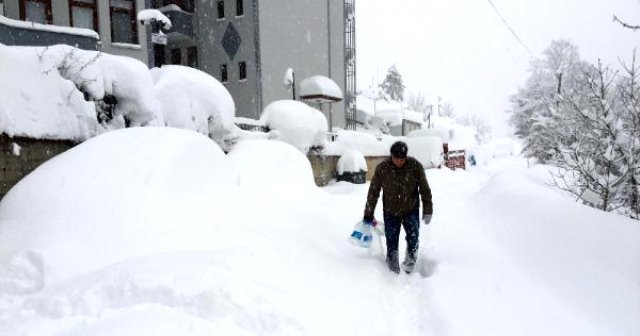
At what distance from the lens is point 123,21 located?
14.0m

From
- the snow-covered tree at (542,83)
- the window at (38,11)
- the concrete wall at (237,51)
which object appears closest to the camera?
the window at (38,11)

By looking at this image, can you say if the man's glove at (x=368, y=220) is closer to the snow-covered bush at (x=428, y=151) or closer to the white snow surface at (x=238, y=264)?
the white snow surface at (x=238, y=264)

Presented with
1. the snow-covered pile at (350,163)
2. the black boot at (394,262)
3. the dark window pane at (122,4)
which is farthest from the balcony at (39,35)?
the snow-covered pile at (350,163)

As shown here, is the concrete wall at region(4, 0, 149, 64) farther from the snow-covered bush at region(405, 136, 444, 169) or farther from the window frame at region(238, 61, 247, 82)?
the snow-covered bush at region(405, 136, 444, 169)

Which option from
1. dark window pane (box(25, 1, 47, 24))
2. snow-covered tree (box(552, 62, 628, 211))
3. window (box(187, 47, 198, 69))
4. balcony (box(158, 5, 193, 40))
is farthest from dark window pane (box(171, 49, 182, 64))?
snow-covered tree (box(552, 62, 628, 211))

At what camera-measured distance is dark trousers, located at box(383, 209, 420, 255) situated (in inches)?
208

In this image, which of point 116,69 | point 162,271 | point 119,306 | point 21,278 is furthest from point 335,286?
point 116,69

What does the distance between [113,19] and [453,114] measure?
118 m

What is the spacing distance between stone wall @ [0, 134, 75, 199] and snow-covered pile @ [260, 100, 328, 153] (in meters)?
7.02

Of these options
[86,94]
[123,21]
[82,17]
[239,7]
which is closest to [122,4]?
[123,21]

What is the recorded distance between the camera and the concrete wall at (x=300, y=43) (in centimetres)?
2016

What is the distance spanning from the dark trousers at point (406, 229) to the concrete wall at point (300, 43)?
15.5m

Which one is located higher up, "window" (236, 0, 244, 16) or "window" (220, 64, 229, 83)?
"window" (236, 0, 244, 16)

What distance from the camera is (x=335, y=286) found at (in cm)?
455
